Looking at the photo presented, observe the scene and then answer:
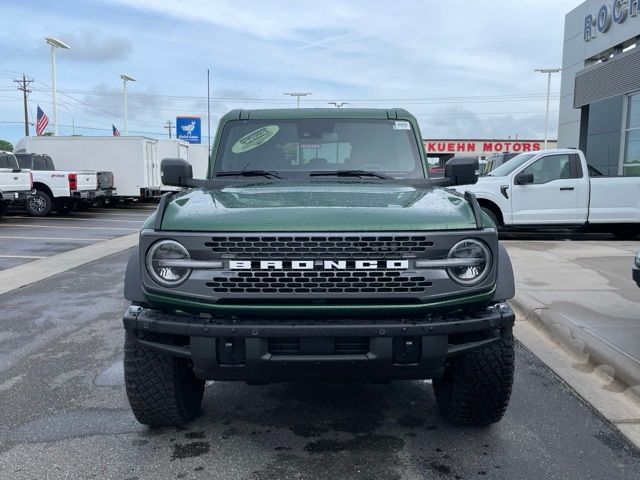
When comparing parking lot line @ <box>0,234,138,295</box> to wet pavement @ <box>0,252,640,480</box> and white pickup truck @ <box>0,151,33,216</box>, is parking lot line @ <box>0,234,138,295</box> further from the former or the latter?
white pickup truck @ <box>0,151,33,216</box>

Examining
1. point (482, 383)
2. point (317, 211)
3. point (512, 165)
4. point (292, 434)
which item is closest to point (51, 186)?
point (512, 165)

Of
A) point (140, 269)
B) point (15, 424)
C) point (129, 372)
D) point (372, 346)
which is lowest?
point (15, 424)

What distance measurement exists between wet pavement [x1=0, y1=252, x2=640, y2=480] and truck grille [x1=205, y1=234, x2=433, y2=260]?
1.13 meters

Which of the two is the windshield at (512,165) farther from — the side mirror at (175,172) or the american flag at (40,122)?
the american flag at (40,122)

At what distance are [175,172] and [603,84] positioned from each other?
19514 mm

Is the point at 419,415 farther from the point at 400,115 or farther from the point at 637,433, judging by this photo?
the point at 400,115

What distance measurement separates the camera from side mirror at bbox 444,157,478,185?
13.6 feet

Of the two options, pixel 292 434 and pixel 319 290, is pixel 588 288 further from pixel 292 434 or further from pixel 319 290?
pixel 319 290

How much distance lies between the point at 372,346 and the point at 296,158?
6.47ft

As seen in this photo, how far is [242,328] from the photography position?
275cm

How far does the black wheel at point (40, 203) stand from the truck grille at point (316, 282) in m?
16.7

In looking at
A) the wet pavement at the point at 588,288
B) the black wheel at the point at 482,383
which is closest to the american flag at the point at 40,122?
the wet pavement at the point at 588,288

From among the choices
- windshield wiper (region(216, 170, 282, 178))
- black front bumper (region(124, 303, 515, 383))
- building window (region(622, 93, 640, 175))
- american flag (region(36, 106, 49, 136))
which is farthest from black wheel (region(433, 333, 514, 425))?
american flag (region(36, 106, 49, 136))

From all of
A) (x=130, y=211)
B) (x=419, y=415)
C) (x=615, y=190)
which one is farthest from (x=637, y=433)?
(x=130, y=211)
